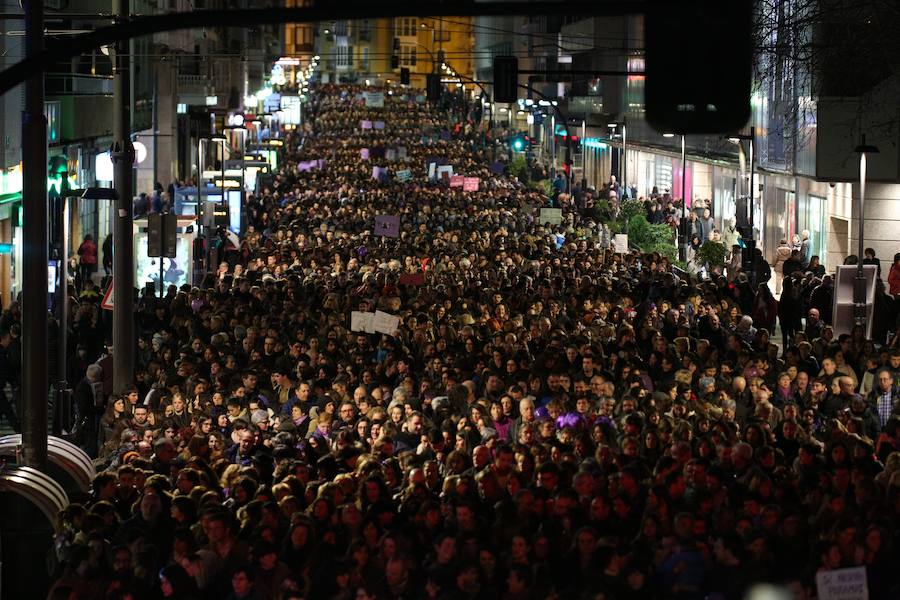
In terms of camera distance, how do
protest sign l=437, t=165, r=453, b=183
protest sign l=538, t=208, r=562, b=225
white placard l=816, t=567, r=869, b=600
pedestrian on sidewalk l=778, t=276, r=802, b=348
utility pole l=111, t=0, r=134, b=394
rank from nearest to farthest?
1. white placard l=816, t=567, r=869, b=600
2. utility pole l=111, t=0, r=134, b=394
3. pedestrian on sidewalk l=778, t=276, r=802, b=348
4. protest sign l=538, t=208, r=562, b=225
5. protest sign l=437, t=165, r=453, b=183

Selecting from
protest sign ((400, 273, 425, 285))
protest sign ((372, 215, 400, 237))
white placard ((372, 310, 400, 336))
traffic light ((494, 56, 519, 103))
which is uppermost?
traffic light ((494, 56, 519, 103))

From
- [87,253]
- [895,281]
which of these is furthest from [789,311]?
[87,253]

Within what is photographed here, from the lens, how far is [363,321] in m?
24.1

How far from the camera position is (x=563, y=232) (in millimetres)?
43438

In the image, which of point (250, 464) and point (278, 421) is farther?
point (278, 421)

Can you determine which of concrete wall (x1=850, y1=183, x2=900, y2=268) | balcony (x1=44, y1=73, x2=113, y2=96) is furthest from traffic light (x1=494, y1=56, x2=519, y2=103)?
balcony (x1=44, y1=73, x2=113, y2=96)

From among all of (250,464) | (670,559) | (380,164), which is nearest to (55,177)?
(250,464)

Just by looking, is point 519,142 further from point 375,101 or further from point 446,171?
point 375,101

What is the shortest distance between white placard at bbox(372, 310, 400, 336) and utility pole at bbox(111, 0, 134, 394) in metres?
3.14

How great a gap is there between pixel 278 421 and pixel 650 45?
11.2m

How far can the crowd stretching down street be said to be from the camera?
38.4 feet

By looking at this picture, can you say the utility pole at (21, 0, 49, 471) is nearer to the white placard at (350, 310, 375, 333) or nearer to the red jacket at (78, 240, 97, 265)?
the white placard at (350, 310, 375, 333)

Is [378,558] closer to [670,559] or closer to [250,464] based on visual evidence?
[670,559]

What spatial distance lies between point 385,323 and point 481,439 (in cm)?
747
